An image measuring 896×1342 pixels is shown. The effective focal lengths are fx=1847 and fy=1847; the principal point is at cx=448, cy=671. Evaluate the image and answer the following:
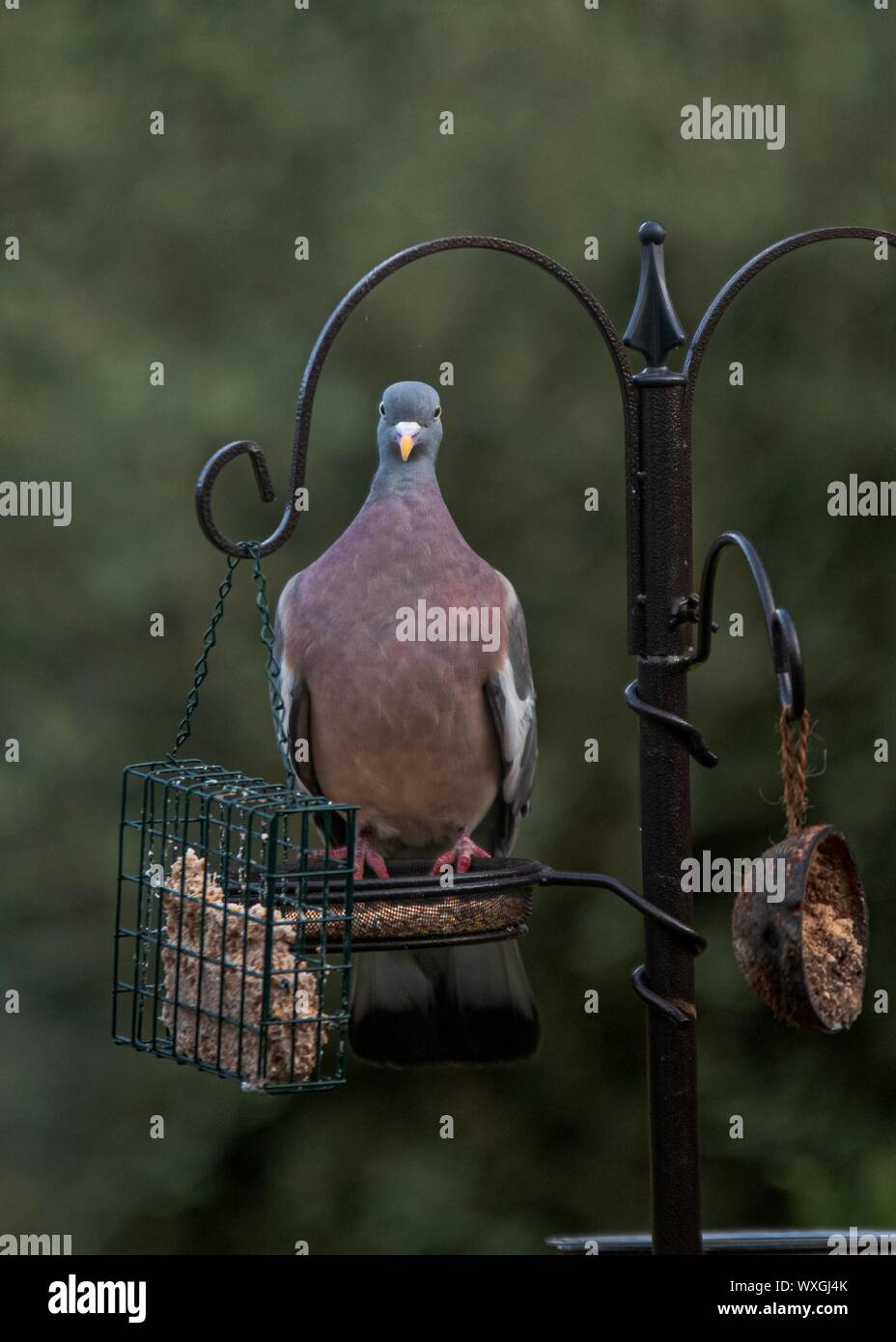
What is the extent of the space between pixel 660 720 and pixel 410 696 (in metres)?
0.91

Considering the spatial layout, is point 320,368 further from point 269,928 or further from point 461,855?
point 461,855

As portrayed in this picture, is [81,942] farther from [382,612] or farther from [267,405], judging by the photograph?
[382,612]

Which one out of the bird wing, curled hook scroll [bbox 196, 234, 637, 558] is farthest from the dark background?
curled hook scroll [bbox 196, 234, 637, 558]

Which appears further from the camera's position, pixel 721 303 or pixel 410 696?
pixel 410 696

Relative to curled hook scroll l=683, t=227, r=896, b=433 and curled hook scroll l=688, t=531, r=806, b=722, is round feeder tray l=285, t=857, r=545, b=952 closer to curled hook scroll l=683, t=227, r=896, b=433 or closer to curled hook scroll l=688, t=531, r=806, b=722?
curled hook scroll l=688, t=531, r=806, b=722

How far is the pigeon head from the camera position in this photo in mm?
3342

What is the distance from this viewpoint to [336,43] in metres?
4.96

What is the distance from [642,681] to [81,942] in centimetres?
261

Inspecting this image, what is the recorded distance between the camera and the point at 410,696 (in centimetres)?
337

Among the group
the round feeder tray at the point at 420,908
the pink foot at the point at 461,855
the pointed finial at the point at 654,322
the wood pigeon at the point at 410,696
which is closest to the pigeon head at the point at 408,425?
the wood pigeon at the point at 410,696

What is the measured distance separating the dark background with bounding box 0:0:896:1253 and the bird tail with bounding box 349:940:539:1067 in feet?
4.44

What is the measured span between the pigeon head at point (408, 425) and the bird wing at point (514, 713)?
11.6 inches

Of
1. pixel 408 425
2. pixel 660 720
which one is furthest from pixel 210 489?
pixel 408 425

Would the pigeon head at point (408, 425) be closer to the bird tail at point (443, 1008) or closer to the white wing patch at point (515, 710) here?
the white wing patch at point (515, 710)
